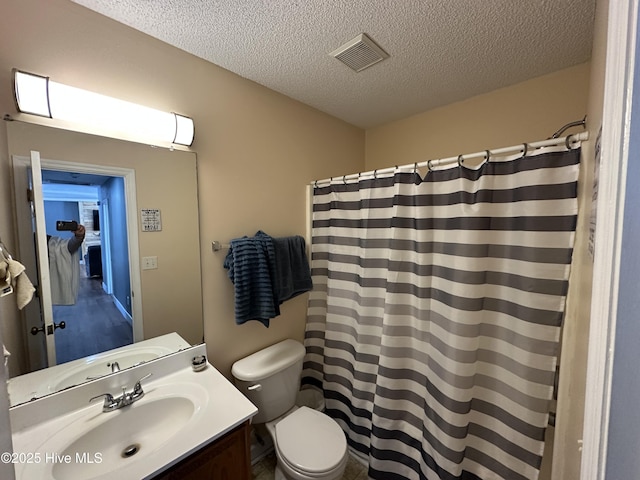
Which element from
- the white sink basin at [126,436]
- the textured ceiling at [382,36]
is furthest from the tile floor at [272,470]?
the textured ceiling at [382,36]

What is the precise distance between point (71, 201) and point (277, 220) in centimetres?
100

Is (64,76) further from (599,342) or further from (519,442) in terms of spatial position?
(519,442)

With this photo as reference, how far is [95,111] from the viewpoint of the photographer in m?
1.02

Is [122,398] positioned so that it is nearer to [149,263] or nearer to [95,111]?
[149,263]

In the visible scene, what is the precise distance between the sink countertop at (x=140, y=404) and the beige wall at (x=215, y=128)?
0.25 meters

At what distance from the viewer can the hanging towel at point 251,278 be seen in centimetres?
138

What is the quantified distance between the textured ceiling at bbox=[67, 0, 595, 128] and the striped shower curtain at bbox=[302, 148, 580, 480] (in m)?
0.61

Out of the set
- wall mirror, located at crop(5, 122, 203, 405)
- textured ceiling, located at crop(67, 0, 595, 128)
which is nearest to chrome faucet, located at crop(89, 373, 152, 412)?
wall mirror, located at crop(5, 122, 203, 405)

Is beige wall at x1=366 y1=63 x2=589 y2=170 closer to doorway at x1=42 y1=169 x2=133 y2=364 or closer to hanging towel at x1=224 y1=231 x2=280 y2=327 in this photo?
hanging towel at x1=224 y1=231 x2=280 y2=327

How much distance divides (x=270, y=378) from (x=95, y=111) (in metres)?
1.55

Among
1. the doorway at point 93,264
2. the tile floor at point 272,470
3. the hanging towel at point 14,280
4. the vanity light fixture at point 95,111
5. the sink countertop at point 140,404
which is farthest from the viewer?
the tile floor at point 272,470

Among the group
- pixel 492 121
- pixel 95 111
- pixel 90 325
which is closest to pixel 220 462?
pixel 90 325

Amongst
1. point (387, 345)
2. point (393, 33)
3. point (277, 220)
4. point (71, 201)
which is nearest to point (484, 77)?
point (393, 33)

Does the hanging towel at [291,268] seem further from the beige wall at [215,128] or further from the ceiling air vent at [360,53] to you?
the ceiling air vent at [360,53]
